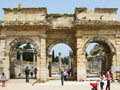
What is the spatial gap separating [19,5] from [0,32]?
3701 millimetres

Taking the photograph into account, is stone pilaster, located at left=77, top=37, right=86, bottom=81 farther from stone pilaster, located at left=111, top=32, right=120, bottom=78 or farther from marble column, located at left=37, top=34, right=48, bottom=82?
marble column, located at left=37, top=34, right=48, bottom=82

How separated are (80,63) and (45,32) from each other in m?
4.13

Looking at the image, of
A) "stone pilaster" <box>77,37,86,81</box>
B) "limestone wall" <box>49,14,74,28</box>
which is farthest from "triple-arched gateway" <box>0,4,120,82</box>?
"limestone wall" <box>49,14,74,28</box>

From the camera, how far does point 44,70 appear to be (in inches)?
887

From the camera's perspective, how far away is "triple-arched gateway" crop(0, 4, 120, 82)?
22.6 m

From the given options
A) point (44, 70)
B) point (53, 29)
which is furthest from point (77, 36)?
point (44, 70)

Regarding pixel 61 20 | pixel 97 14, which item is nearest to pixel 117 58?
pixel 97 14

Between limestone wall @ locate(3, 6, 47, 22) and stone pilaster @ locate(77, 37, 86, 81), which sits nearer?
stone pilaster @ locate(77, 37, 86, 81)

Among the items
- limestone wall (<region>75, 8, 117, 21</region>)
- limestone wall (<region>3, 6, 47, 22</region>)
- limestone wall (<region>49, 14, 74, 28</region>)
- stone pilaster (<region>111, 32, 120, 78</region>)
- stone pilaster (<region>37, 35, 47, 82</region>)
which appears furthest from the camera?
limestone wall (<region>49, 14, 74, 28</region>)

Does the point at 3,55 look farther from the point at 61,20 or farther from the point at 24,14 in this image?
the point at 61,20

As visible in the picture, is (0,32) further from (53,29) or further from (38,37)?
(53,29)

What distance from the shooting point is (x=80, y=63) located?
899 inches

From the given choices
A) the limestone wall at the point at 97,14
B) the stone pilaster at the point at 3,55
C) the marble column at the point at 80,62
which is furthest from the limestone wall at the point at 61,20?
the stone pilaster at the point at 3,55

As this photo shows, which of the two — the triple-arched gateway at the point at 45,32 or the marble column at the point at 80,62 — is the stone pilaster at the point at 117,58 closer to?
the triple-arched gateway at the point at 45,32
